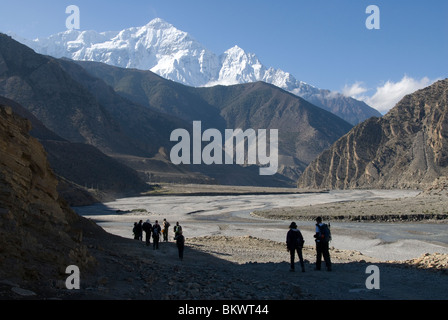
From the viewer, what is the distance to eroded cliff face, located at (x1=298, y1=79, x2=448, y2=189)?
424 feet

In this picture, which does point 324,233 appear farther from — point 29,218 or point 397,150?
point 397,150

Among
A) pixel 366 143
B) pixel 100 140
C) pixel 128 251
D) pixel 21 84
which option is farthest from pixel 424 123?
pixel 128 251

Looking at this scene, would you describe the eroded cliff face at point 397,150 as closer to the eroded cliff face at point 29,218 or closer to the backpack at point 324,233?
the backpack at point 324,233

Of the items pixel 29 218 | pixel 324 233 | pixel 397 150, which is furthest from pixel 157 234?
pixel 397 150

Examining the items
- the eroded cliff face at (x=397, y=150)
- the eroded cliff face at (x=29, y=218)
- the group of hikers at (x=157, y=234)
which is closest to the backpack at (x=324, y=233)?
the group of hikers at (x=157, y=234)

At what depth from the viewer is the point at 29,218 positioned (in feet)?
41.7

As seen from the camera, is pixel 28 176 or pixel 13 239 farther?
pixel 28 176

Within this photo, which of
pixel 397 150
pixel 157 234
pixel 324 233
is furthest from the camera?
pixel 397 150

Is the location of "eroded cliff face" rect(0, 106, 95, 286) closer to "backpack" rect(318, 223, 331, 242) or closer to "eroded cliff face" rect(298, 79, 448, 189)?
"backpack" rect(318, 223, 331, 242)

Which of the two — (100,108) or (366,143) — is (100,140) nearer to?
(100,108)

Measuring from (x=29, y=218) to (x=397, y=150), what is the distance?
148m
